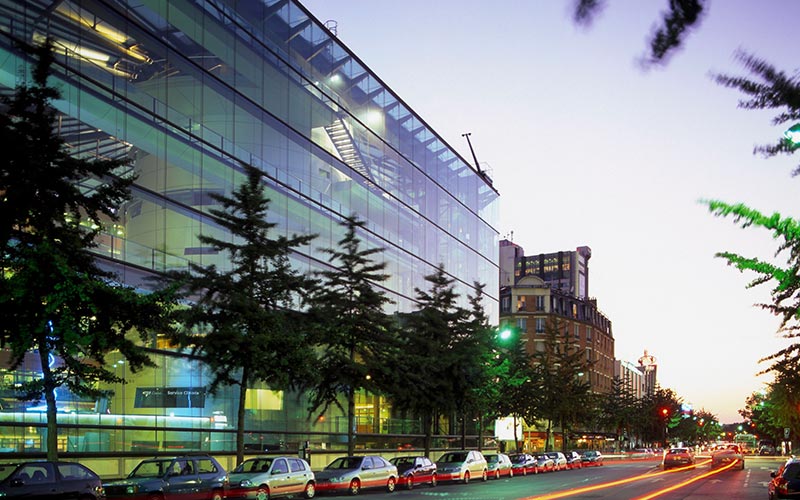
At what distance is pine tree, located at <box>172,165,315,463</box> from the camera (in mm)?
31859

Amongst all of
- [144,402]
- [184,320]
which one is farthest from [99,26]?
[144,402]

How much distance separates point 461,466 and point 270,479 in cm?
1745

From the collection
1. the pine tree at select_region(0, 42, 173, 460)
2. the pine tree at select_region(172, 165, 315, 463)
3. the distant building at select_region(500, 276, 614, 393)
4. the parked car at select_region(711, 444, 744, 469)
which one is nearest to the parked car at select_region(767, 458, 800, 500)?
the pine tree at select_region(172, 165, 315, 463)

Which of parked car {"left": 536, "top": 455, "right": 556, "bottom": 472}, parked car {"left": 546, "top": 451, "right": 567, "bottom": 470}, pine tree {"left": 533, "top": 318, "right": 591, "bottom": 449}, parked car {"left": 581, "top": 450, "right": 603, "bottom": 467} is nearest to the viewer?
parked car {"left": 536, "top": 455, "right": 556, "bottom": 472}

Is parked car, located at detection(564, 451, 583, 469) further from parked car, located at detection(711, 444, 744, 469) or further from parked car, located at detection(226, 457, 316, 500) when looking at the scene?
parked car, located at detection(226, 457, 316, 500)

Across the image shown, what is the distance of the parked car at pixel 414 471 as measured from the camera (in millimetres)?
40094

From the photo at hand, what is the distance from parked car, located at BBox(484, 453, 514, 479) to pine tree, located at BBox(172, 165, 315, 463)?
66.4 ft

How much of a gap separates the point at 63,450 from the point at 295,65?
22.8 metres

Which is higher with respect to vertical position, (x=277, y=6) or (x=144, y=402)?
(x=277, y=6)

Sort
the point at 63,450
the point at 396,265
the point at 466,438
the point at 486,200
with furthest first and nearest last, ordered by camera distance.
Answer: the point at 486,200, the point at 466,438, the point at 396,265, the point at 63,450

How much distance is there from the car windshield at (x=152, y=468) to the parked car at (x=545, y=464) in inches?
1541

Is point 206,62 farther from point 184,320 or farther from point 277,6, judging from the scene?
point 184,320

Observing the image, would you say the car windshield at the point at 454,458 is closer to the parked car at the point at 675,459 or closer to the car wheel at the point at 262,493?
the car wheel at the point at 262,493

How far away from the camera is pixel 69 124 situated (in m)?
30.6
